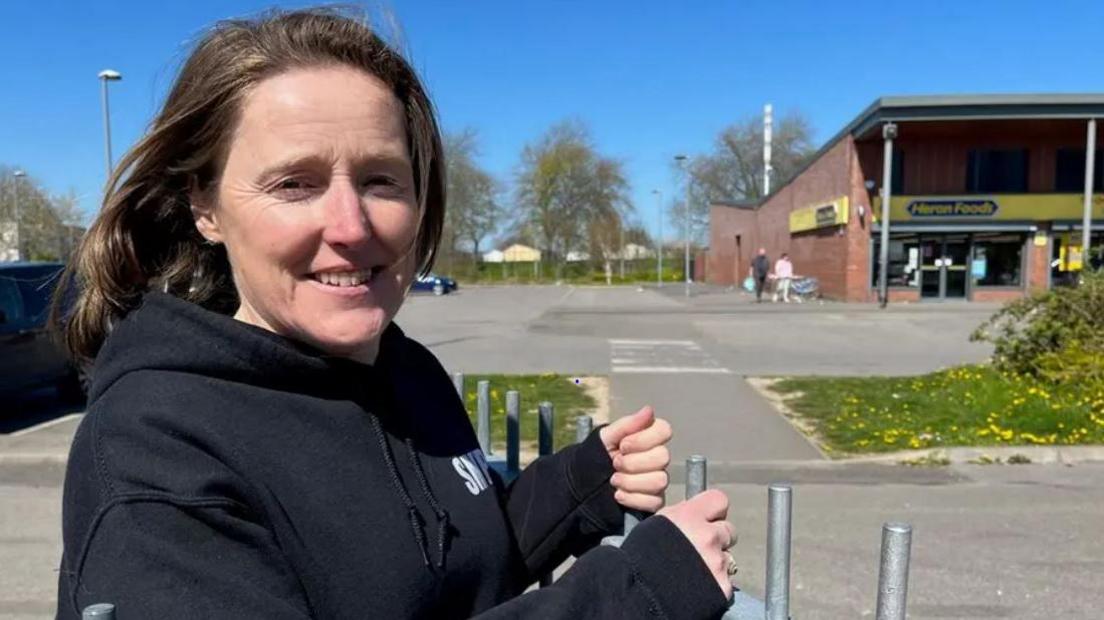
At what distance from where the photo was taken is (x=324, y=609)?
107 centimetres

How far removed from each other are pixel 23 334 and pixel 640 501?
8.84 metres

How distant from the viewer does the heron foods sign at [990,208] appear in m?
24.8

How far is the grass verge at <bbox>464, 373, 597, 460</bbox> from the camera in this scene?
7.05m

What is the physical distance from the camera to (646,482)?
1.52m

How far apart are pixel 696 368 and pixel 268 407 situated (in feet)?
34.8

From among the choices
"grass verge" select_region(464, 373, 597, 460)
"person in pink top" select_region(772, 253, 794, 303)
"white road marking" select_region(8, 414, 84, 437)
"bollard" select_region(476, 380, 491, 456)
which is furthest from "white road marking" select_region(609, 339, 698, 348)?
"person in pink top" select_region(772, 253, 794, 303)

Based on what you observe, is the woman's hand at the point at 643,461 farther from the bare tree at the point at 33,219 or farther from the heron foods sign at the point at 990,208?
the bare tree at the point at 33,219

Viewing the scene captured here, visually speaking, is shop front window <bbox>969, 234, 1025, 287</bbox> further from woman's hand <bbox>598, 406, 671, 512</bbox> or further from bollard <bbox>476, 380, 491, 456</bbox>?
woman's hand <bbox>598, 406, 671, 512</bbox>

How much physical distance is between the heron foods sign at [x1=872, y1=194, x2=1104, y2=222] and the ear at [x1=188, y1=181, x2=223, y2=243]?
26.3 metres

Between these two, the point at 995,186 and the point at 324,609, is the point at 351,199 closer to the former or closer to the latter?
the point at 324,609

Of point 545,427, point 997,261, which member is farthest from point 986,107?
point 545,427

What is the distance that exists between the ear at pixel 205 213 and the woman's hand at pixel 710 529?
0.83 meters

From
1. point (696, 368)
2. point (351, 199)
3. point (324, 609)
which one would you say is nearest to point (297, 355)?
point (351, 199)

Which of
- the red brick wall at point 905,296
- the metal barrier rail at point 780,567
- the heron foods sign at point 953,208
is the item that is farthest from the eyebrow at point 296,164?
the heron foods sign at point 953,208
